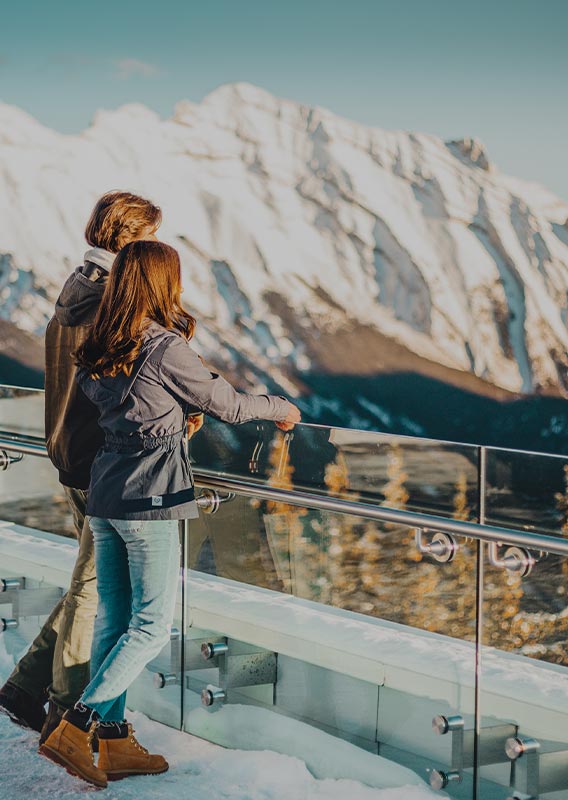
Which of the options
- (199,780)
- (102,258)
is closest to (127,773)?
(199,780)

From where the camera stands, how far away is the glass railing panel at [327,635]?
2.20 meters

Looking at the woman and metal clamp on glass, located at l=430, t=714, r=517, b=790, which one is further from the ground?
the woman

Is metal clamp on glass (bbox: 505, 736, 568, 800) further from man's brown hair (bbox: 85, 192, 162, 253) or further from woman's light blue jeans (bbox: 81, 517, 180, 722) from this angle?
man's brown hair (bbox: 85, 192, 162, 253)

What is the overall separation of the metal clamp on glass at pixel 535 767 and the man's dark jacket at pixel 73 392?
3.26ft

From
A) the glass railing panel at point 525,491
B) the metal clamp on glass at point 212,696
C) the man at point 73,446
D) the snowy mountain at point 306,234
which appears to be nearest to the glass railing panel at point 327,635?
the metal clamp on glass at point 212,696

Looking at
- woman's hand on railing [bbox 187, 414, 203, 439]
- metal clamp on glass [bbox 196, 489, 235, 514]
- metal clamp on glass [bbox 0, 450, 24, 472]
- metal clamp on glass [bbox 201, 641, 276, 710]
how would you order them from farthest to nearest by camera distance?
metal clamp on glass [bbox 0, 450, 24, 472] → metal clamp on glass [bbox 196, 489, 235, 514] → metal clamp on glass [bbox 201, 641, 276, 710] → woman's hand on railing [bbox 187, 414, 203, 439]

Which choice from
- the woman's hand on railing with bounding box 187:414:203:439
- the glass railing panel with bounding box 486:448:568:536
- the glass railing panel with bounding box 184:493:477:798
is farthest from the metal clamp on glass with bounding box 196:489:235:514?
the glass railing panel with bounding box 486:448:568:536

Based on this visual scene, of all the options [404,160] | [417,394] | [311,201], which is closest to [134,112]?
[311,201]

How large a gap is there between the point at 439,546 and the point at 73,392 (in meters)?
0.80

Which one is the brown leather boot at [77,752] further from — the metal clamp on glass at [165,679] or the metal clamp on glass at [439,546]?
the metal clamp on glass at [439,546]

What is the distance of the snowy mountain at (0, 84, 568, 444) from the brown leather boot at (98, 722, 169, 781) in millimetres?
26515

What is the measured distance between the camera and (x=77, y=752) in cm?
226

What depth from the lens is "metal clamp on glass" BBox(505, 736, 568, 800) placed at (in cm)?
195

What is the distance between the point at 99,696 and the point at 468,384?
91.1 ft
